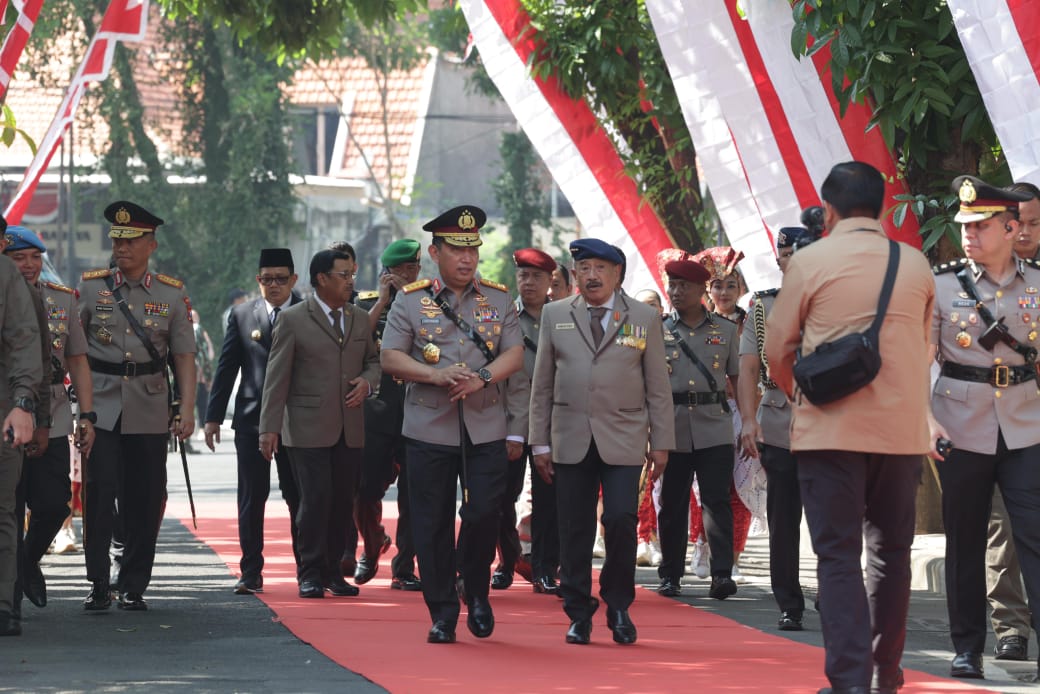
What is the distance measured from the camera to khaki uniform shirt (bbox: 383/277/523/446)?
955cm

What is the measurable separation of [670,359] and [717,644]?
2.92m

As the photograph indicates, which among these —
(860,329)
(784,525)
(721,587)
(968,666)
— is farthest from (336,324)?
(860,329)

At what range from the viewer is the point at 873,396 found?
23.9 feet

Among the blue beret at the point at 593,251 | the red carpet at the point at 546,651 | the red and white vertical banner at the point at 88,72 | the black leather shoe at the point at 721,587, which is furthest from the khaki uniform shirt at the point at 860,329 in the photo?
the red and white vertical banner at the point at 88,72

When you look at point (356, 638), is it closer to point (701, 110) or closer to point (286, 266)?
point (286, 266)

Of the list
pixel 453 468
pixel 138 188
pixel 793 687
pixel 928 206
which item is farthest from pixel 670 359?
pixel 138 188

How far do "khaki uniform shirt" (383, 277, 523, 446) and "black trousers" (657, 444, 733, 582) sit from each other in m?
2.73

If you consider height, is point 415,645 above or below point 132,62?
below

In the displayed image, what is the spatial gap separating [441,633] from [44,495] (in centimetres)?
245

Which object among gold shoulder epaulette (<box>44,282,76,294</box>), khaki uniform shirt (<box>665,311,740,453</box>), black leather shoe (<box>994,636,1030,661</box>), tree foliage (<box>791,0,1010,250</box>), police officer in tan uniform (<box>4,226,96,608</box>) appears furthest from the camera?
khaki uniform shirt (<box>665,311,740,453</box>)

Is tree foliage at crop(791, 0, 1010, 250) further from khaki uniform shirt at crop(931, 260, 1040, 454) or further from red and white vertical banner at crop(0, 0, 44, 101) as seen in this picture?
red and white vertical banner at crop(0, 0, 44, 101)

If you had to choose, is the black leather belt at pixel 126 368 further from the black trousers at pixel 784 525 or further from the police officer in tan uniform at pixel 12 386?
the black trousers at pixel 784 525

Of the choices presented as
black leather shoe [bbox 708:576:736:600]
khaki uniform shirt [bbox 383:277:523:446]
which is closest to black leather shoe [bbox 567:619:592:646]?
khaki uniform shirt [bbox 383:277:523:446]

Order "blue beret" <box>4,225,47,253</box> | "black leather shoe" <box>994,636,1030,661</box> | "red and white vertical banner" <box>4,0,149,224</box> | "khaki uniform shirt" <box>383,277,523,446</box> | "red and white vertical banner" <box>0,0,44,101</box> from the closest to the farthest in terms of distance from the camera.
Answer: "black leather shoe" <box>994,636,1030,661</box> < "khaki uniform shirt" <box>383,277,523,446</box> < "blue beret" <box>4,225,47,253</box> < "red and white vertical banner" <box>0,0,44,101</box> < "red and white vertical banner" <box>4,0,149,224</box>
